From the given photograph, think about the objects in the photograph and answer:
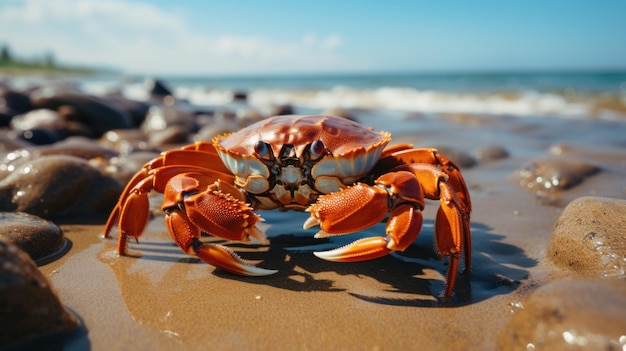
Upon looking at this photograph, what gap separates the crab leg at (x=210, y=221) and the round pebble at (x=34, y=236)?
106 centimetres

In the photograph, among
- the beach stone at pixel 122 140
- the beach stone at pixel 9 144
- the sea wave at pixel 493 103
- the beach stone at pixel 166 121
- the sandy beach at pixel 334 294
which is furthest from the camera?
the sea wave at pixel 493 103

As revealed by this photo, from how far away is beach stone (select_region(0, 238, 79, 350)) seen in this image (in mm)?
1851

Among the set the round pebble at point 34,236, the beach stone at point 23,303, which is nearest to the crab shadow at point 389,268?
the round pebble at point 34,236

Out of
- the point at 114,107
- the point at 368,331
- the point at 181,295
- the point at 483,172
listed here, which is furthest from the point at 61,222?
the point at 114,107

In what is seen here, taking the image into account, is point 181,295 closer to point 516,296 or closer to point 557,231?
point 516,296

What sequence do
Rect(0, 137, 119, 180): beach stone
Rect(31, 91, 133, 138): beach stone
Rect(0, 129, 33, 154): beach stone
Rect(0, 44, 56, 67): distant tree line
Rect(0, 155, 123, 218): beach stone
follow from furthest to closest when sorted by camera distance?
Rect(0, 44, 56, 67): distant tree line → Rect(31, 91, 133, 138): beach stone → Rect(0, 129, 33, 154): beach stone → Rect(0, 137, 119, 180): beach stone → Rect(0, 155, 123, 218): beach stone

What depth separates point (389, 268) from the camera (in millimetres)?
2982

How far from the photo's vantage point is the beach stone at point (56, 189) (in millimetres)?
3832

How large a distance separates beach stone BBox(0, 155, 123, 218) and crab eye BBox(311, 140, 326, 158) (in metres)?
2.41

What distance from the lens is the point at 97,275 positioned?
288 cm

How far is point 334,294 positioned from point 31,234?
2.10 m

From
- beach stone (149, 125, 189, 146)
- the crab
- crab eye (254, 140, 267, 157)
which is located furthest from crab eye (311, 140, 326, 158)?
beach stone (149, 125, 189, 146)

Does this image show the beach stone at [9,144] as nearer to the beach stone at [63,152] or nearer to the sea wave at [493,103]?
the beach stone at [63,152]

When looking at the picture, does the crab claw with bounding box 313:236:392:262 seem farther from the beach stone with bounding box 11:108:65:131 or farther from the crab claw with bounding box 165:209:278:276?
the beach stone with bounding box 11:108:65:131
